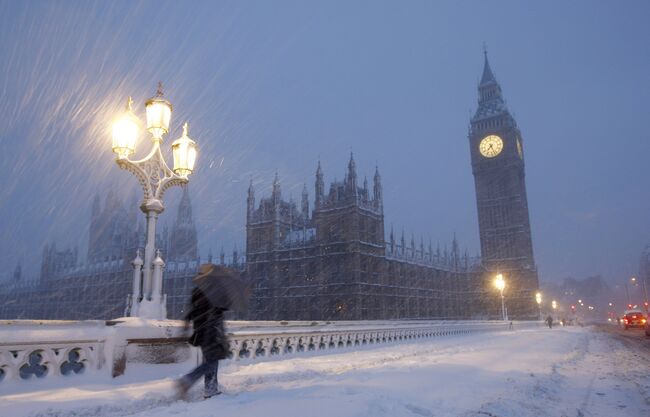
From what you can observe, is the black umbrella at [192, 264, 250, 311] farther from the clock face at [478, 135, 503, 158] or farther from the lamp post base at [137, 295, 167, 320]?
the clock face at [478, 135, 503, 158]

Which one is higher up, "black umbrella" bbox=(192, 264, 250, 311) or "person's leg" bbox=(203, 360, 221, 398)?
"black umbrella" bbox=(192, 264, 250, 311)

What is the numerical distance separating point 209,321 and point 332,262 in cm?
4771

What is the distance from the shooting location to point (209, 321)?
18.7 feet

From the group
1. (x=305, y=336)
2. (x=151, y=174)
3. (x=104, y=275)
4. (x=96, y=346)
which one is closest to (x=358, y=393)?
(x=96, y=346)

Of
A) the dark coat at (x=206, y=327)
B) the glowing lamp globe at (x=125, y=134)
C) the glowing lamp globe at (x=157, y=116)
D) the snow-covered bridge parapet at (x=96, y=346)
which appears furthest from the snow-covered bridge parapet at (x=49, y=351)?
the glowing lamp globe at (x=157, y=116)

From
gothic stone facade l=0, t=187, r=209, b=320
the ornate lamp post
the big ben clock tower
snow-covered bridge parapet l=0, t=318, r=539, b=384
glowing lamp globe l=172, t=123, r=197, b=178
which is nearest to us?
snow-covered bridge parapet l=0, t=318, r=539, b=384

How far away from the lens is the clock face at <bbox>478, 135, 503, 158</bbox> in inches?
3440

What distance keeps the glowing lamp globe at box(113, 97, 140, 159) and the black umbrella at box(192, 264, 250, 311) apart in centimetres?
418

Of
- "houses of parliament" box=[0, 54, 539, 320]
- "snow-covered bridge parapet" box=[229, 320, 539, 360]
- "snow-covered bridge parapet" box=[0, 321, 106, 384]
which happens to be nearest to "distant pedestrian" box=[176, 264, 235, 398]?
"snow-covered bridge parapet" box=[229, 320, 539, 360]

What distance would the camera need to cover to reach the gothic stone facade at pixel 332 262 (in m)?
51.8

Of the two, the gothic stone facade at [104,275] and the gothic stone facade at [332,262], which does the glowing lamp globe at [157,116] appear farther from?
the gothic stone facade at [104,275]

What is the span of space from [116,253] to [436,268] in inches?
2596

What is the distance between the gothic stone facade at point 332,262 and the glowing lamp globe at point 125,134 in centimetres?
4313

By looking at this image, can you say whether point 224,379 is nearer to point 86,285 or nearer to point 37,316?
point 86,285
